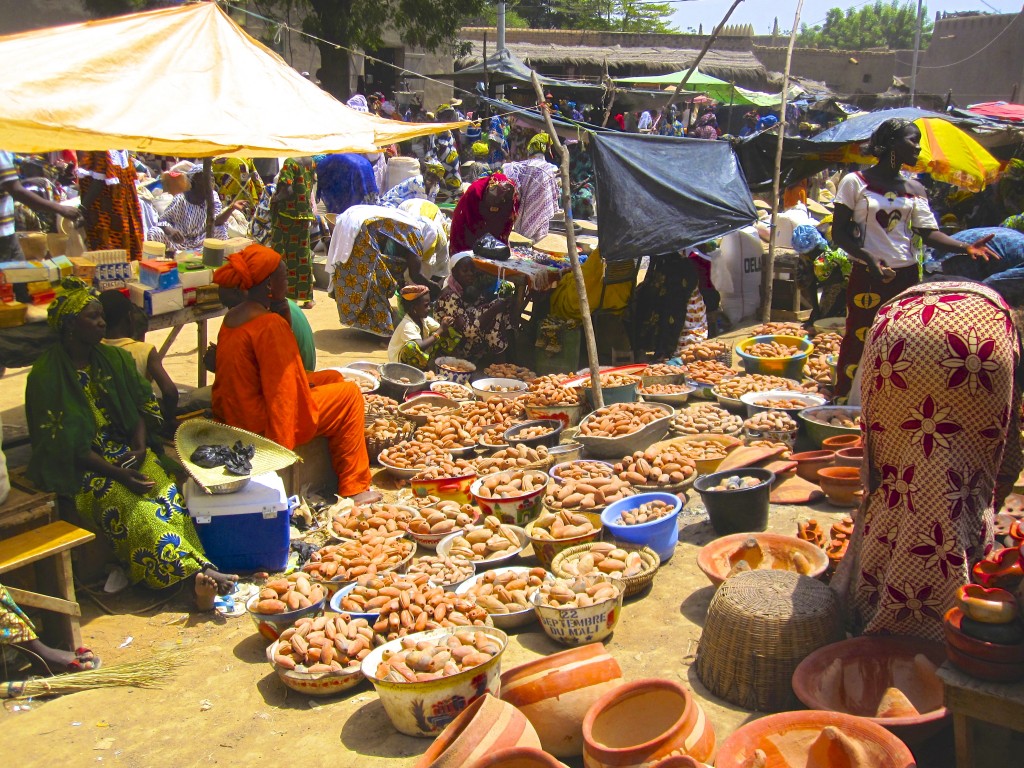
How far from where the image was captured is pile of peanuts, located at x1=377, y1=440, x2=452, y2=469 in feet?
19.3

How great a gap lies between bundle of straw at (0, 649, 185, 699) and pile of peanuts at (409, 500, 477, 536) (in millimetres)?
1394

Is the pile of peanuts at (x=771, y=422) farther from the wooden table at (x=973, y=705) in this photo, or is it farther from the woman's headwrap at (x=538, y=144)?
the woman's headwrap at (x=538, y=144)

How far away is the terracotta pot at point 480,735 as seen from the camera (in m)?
2.78

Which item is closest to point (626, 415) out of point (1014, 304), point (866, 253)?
point (866, 253)

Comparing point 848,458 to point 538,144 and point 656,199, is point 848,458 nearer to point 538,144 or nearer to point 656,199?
point 656,199

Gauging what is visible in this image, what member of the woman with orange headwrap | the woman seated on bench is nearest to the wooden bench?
the woman seated on bench

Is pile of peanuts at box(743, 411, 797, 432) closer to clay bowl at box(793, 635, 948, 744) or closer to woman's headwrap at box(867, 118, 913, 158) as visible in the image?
woman's headwrap at box(867, 118, 913, 158)

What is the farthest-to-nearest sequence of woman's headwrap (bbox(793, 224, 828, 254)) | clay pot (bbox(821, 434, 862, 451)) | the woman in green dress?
woman's headwrap (bbox(793, 224, 828, 254)), clay pot (bbox(821, 434, 862, 451)), the woman in green dress

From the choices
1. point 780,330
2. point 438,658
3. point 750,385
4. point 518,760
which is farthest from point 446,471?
point 780,330

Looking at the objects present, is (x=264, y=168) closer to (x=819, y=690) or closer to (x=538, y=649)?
(x=538, y=649)

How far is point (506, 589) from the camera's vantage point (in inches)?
162

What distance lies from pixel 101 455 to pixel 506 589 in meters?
2.14

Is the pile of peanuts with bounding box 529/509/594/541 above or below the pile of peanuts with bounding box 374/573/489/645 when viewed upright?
above

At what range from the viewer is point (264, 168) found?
15.0m
